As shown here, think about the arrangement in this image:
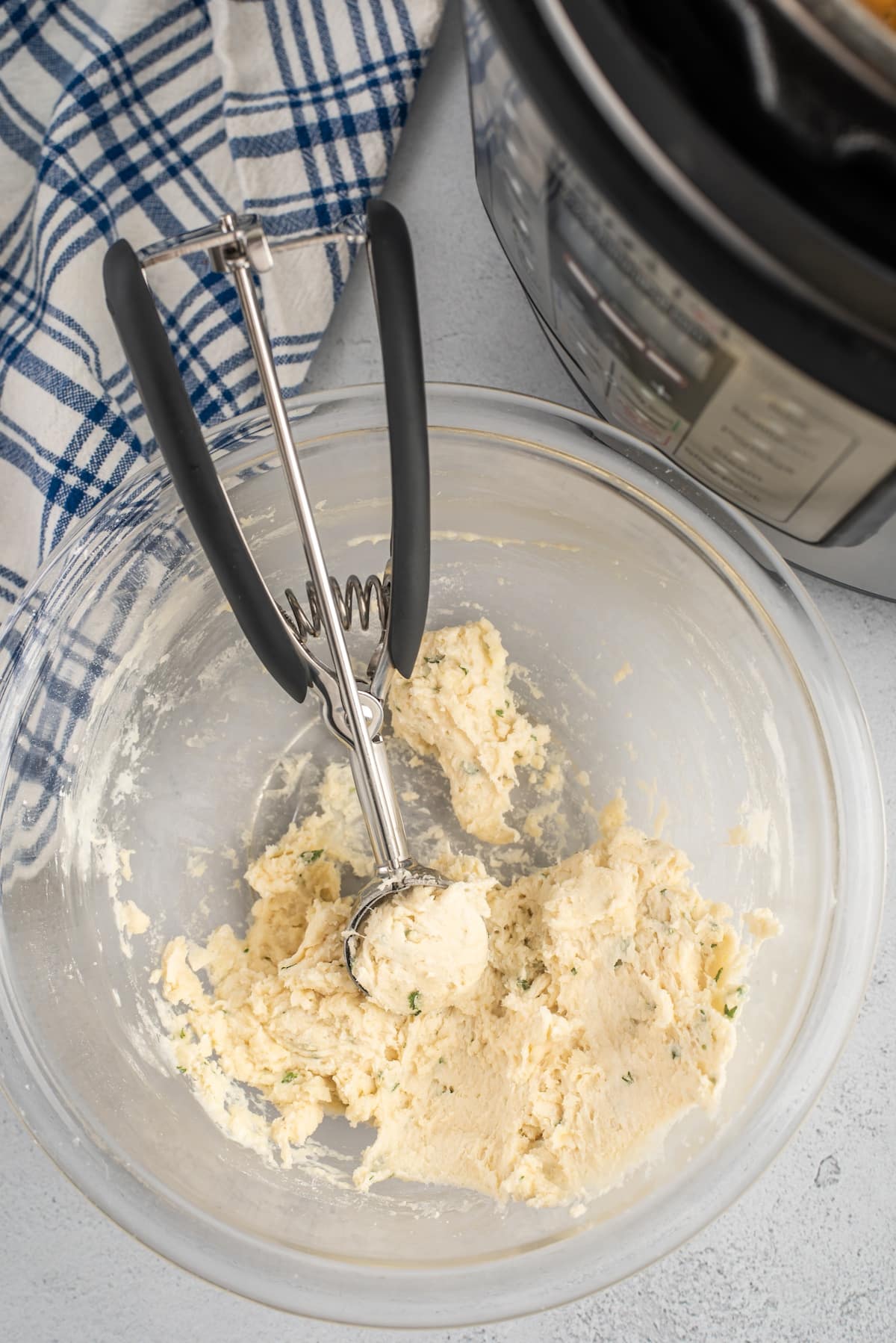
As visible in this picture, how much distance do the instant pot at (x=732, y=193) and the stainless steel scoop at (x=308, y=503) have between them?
0.11 meters

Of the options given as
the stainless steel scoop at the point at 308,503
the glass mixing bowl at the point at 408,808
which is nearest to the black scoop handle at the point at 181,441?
the stainless steel scoop at the point at 308,503

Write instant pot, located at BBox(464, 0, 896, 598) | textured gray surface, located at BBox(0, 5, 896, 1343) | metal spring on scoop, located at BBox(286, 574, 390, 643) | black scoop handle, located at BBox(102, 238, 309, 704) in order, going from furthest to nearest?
textured gray surface, located at BBox(0, 5, 896, 1343) < metal spring on scoop, located at BBox(286, 574, 390, 643) < black scoop handle, located at BBox(102, 238, 309, 704) < instant pot, located at BBox(464, 0, 896, 598)

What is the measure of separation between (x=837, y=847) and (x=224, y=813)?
1.59ft

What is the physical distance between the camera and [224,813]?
84 cm

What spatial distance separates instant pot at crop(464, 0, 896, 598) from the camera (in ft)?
1.08

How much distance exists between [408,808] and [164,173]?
1.78ft

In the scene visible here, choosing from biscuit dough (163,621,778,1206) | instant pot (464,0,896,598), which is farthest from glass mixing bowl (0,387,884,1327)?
instant pot (464,0,896,598)

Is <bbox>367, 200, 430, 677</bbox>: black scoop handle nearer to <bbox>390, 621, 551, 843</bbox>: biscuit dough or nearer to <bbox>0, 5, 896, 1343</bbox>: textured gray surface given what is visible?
<bbox>390, 621, 551, 843</bbox>: biscuit dough

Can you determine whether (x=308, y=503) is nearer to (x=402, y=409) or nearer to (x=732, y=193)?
(x=402, y=409)

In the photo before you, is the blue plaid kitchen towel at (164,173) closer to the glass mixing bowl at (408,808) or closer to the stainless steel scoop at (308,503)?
the glass mixing bowl at (408,808)

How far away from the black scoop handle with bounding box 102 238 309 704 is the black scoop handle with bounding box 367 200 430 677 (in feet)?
0.28

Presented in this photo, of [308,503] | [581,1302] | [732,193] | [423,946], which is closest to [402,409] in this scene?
[308,503]

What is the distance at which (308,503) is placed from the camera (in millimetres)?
600

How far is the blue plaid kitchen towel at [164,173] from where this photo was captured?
0.76 metres
